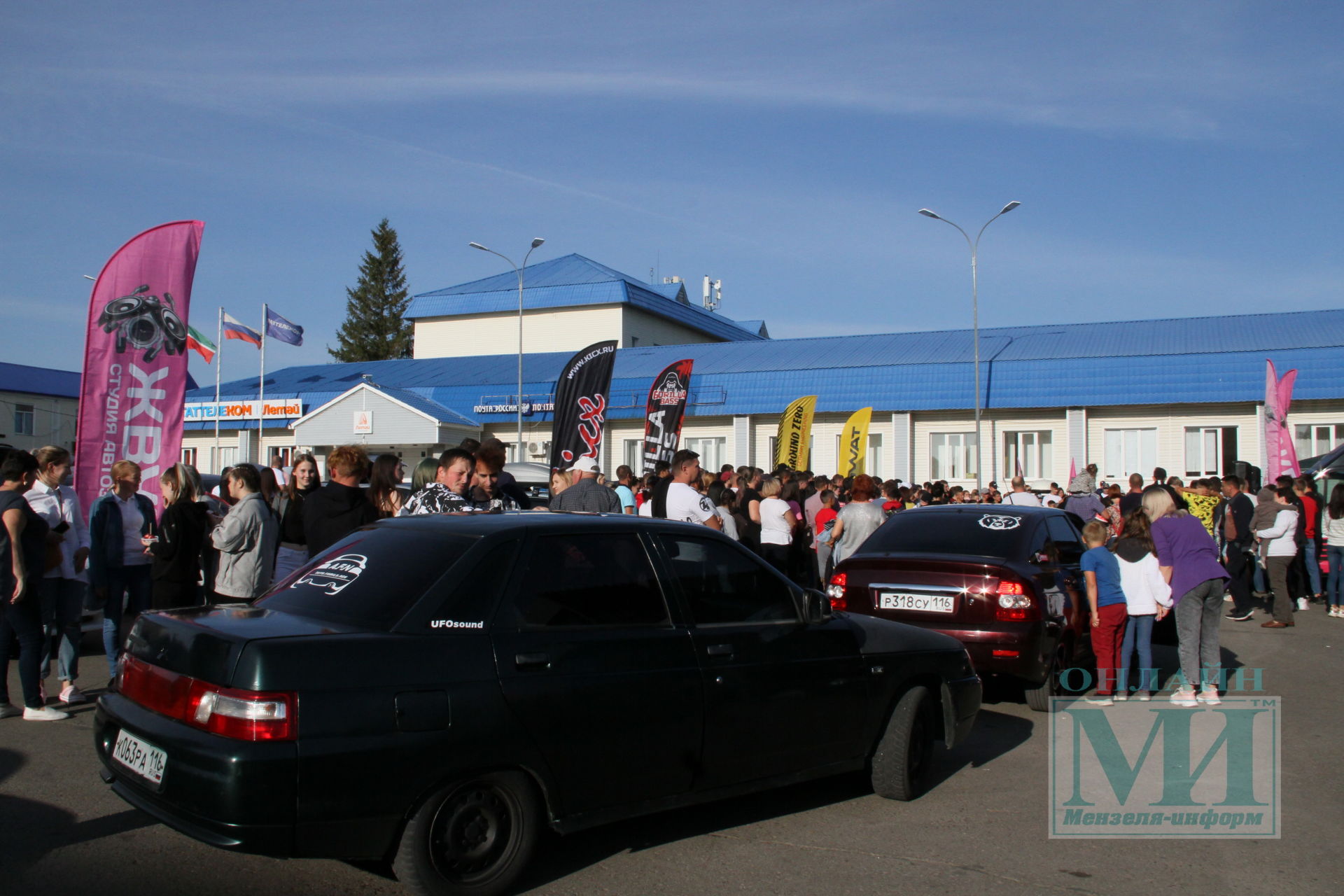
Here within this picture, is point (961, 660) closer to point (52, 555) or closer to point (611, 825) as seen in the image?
point (611, 825)

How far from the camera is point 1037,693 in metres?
7.90

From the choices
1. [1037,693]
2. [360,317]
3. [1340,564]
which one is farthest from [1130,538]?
[360,317]

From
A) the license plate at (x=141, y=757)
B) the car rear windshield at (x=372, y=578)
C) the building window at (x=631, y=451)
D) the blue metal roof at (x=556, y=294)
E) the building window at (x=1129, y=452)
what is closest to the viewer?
the license plate at (x=141, y=757)

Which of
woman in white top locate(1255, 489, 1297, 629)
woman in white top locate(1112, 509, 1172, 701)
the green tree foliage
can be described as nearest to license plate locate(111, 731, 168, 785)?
woman in white top locate(1112, 509, 1172, 701)

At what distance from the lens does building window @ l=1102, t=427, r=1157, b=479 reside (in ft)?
98.1

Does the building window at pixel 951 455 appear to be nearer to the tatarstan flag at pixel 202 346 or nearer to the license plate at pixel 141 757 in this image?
the tatarstan flag at pixel 202 346

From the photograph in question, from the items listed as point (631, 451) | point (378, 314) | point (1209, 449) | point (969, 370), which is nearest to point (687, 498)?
point (969, 370)

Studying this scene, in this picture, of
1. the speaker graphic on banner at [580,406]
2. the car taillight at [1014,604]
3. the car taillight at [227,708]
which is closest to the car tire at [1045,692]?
the car taillight at [1014,604]

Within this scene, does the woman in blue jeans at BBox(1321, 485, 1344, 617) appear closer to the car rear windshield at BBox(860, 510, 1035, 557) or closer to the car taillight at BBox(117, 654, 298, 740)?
the car rear windshield at BBox(860, 510, 1035, 557)

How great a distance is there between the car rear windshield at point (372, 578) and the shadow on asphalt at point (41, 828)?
1.36 m

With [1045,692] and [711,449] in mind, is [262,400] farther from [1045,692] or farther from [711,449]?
[1045,692]

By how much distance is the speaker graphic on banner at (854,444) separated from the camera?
23.9 meters

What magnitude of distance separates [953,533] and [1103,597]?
4.15ft

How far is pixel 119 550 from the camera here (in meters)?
7.44
